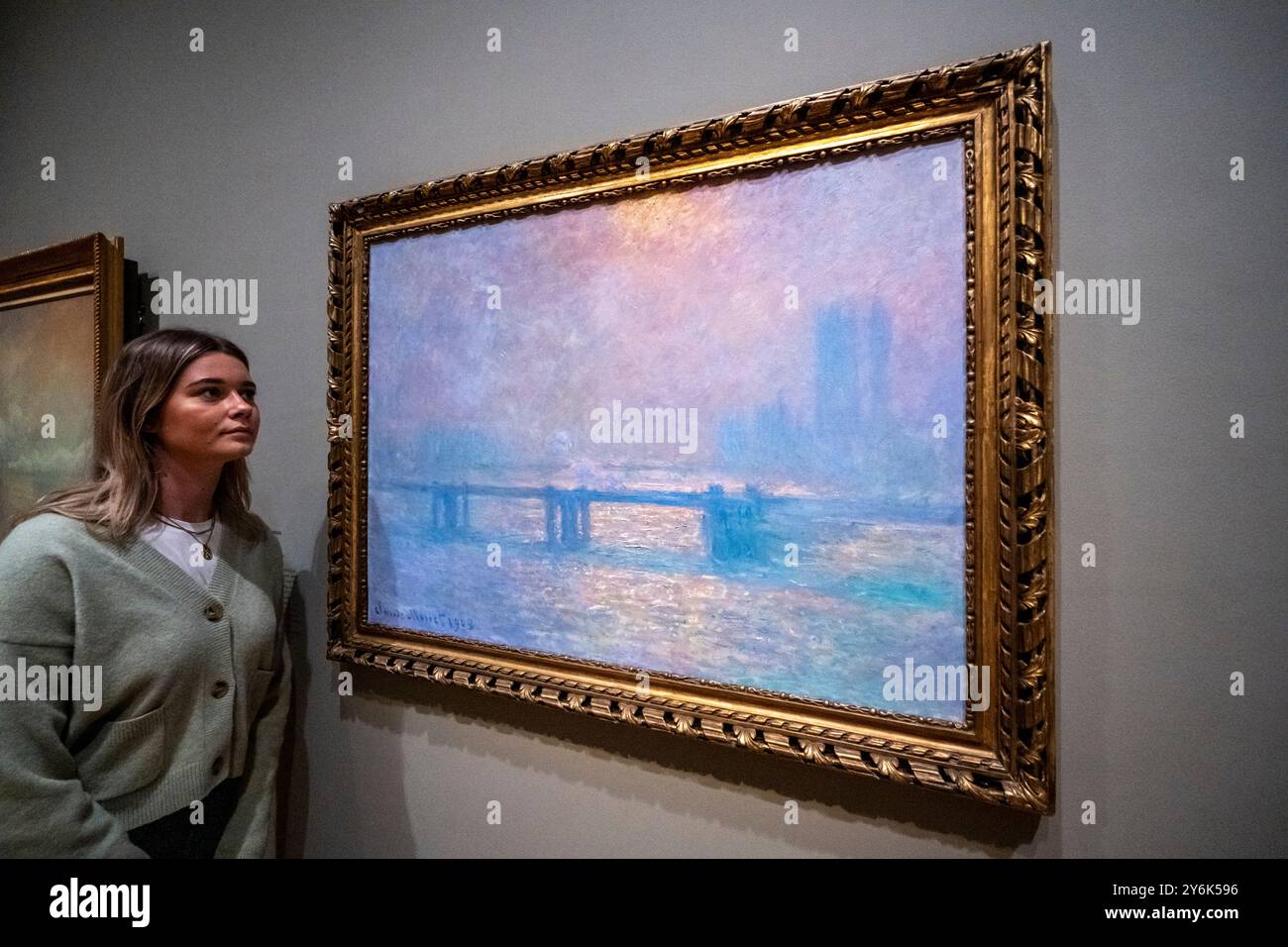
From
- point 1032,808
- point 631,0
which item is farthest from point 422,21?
point 1032,808

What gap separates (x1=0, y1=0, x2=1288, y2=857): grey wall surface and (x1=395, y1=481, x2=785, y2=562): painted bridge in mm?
310

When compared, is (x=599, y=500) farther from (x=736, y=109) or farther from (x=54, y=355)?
(x=54, y=355)

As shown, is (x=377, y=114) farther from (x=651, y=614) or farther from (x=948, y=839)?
(x=948, y=839)

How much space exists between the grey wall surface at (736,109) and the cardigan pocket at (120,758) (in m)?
0.37

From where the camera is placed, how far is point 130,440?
107cm

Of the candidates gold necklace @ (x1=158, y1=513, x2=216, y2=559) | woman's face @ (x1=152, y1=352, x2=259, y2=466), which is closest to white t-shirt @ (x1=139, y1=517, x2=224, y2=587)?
gold necklace @ (x1=158, y1=513, x2=216, y2=559)

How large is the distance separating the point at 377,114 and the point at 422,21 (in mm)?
180

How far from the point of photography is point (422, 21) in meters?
1.24

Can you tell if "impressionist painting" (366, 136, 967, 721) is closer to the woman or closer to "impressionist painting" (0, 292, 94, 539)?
the woman

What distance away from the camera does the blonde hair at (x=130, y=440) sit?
103 cm

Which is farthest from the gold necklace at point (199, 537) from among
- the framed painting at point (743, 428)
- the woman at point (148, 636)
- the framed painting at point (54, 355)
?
the framed painting at point (54, 355)

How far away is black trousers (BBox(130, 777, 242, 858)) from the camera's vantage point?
3.43ft
